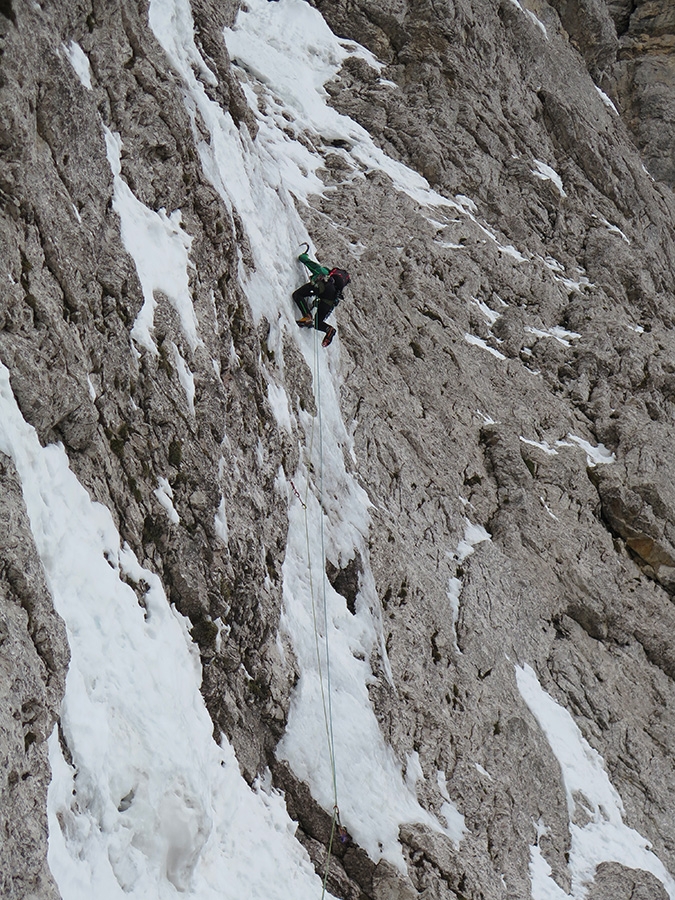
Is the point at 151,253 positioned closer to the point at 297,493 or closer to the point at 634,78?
the point at 297,493

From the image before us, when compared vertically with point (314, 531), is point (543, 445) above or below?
above

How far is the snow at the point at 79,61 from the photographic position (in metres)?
10.3

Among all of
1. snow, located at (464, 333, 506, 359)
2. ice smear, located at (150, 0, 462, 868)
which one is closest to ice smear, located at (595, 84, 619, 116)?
snow, located at (464, 333, 506, 359)

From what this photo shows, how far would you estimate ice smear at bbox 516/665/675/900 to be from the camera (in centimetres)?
1343

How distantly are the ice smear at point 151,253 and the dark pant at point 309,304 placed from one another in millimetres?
3613

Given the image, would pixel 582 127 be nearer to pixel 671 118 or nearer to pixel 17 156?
pixel 671 118

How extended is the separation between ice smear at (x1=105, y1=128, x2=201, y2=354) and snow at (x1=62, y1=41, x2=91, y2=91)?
671 mm

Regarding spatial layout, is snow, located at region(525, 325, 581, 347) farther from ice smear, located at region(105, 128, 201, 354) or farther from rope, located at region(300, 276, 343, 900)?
ice smear, located at region(105, 128, 201, 354)

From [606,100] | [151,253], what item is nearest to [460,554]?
[151,253]

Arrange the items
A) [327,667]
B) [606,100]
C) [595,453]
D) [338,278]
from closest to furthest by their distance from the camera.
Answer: [327,667], [338,278], [595,453], [606,100]

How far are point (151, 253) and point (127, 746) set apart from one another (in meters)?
6.24

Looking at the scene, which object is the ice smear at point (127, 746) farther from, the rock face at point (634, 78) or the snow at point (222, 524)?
the rock face at point (634, 78)

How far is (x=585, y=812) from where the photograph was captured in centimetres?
1464

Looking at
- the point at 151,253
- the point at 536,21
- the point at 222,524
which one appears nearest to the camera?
the point at 222,524
